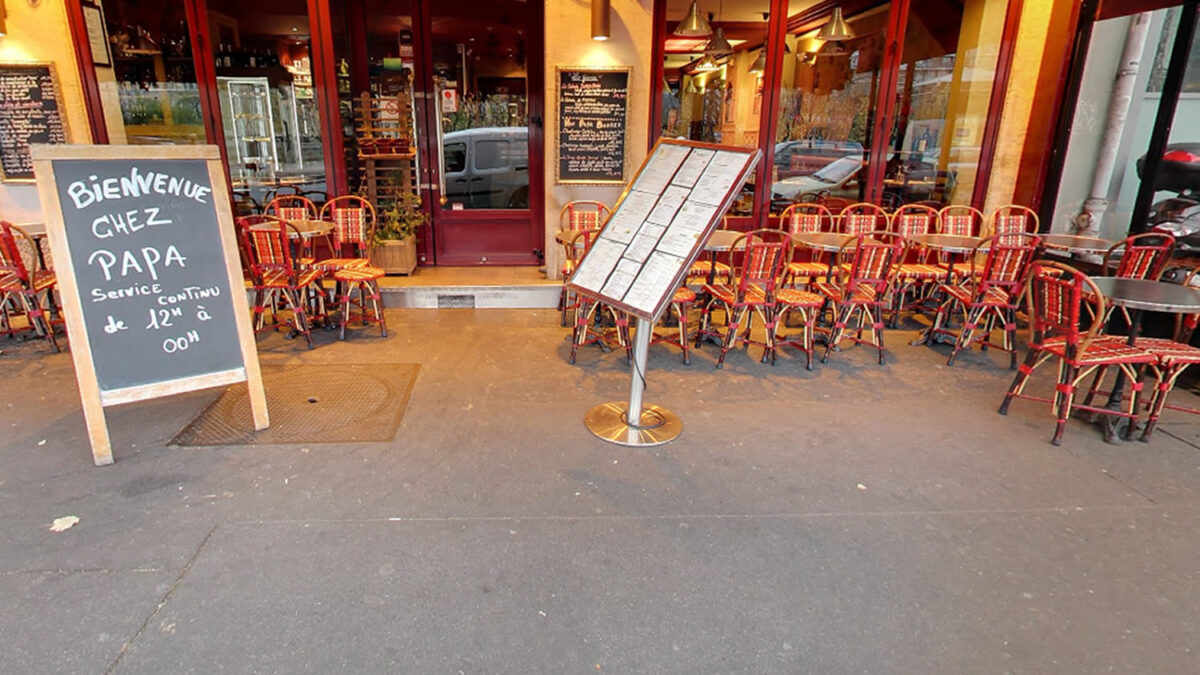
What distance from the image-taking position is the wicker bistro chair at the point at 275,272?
456 cm

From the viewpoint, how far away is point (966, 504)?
2783 millimetres

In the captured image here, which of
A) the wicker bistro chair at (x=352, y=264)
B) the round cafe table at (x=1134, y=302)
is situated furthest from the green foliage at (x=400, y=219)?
the round cafe table at (x=1134, y=302)

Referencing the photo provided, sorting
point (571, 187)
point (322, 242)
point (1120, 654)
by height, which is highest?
point (571, 187)

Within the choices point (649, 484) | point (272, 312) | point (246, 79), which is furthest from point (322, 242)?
point (649, 484)

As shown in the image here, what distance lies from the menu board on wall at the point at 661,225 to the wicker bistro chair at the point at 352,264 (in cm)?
226

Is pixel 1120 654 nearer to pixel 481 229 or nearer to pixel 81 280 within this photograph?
pixel 81 280

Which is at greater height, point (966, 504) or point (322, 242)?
point (322, 242)

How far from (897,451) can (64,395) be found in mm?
4713

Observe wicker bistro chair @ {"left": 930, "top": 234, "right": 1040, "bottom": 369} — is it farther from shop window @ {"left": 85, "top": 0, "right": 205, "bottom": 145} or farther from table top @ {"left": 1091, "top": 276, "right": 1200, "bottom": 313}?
shop window @ {"left": 85, "top": 0, "right": 205, "bottom": 145}

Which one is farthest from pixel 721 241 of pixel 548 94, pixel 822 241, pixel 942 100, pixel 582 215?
pixel 942 100

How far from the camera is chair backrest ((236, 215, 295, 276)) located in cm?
453

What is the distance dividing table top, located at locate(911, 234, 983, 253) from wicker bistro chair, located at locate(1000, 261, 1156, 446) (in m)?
0.95

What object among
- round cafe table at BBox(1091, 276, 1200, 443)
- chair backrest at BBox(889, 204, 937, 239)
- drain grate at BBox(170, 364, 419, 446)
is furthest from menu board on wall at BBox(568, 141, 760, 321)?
chair backrest at BBox(889, 204, 937, 239)

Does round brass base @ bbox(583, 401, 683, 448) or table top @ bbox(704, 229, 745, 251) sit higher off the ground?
table top @ bbox(704, 229, 745, 251)
